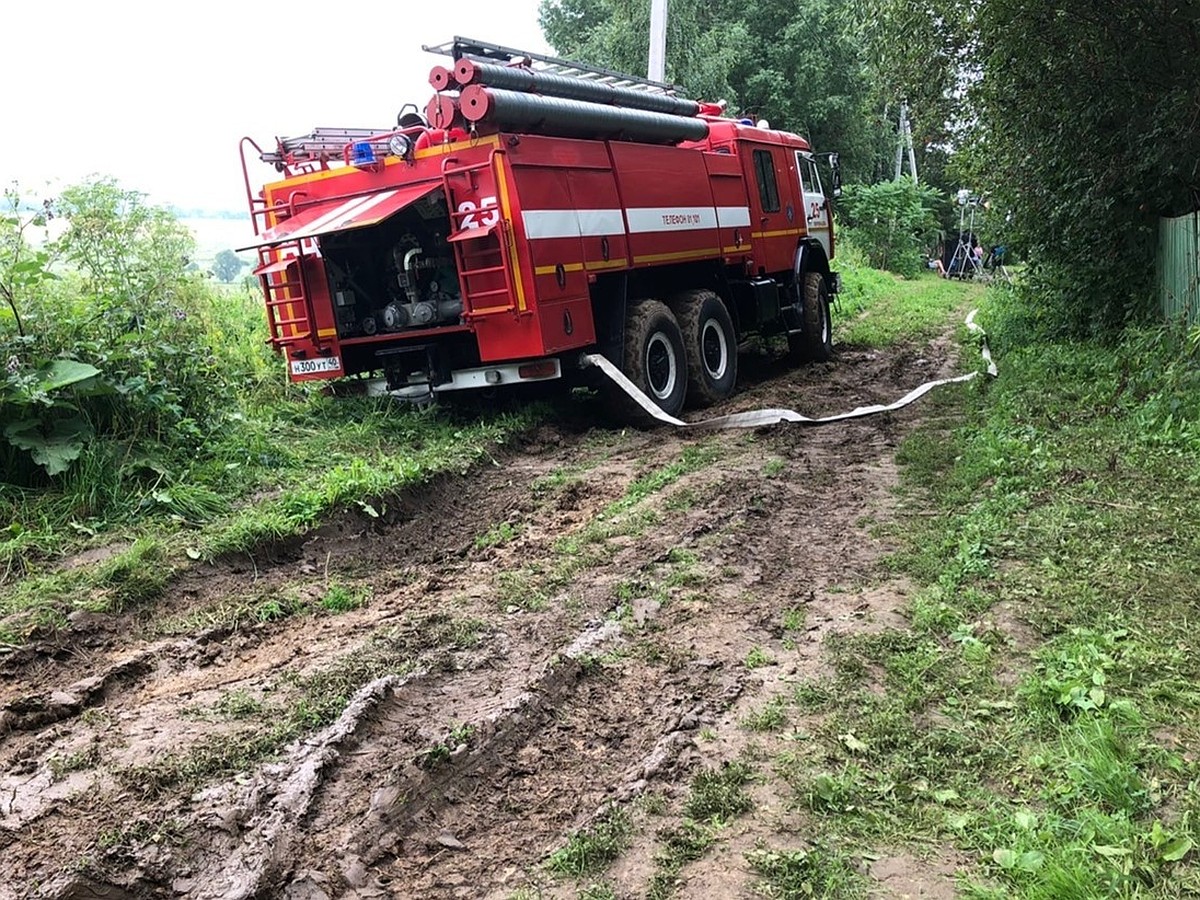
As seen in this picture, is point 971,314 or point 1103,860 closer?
point 1103,860

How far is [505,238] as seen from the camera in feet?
23.9

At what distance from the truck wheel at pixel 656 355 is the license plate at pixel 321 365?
2.69 m

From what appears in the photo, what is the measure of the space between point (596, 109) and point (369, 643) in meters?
5.80

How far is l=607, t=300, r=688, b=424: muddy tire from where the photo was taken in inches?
338

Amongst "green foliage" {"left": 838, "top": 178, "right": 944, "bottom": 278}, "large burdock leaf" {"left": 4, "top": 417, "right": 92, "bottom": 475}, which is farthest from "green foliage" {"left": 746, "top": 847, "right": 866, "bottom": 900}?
"green foliage" {"left": 838, "top": 178, "right": 944, "bottom": 278}

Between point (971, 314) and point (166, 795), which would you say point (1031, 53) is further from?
point (971, 314)

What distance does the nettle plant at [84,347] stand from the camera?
18.2 ft

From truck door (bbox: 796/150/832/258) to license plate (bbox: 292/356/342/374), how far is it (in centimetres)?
732

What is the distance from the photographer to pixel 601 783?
3.02m

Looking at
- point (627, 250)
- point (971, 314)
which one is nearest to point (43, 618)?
point (627, 250)

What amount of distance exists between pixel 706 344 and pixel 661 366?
107cm

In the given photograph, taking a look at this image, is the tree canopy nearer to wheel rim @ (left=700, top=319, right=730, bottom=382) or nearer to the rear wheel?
wheel rim @ (left=700, top=319, right=730, bottom=382)

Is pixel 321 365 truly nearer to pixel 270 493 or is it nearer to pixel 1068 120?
pixel 270 493

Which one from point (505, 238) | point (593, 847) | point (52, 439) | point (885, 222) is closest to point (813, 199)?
point (505, 238)
